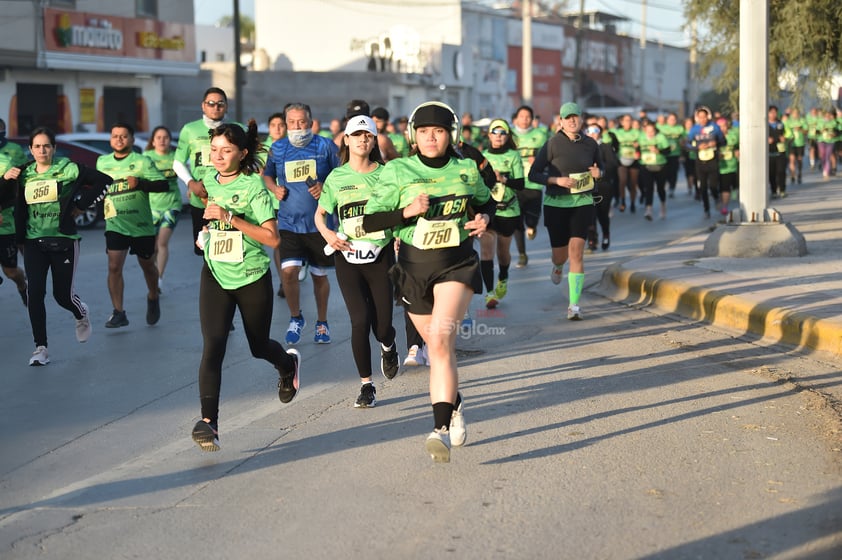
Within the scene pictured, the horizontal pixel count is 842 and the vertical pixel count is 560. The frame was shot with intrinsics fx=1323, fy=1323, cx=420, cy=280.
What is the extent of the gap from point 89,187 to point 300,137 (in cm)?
172

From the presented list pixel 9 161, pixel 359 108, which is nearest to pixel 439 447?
pixel 359 108

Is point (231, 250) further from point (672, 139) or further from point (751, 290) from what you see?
point (672, 139)

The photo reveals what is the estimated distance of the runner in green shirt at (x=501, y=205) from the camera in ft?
39.7

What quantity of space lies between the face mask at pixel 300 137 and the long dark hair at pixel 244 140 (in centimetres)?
329

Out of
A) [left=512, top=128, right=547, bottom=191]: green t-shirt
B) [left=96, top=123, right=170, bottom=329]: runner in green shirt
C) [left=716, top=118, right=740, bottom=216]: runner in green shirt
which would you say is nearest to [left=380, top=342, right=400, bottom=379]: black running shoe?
[left=96, top=123, right=170, bottom=329]: runner in green shirt

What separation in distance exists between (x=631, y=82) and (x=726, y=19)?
69779 millimetres

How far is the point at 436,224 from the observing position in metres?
6.71

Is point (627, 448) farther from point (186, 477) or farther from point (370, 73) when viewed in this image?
point (370, 73)

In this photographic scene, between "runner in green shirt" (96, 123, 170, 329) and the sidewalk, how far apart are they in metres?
4.77

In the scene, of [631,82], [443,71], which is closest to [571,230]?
[443,71]

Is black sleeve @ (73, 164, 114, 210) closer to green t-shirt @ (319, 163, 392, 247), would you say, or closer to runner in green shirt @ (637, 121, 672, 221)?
green t-shirt @ (319, 163, 392, 247)

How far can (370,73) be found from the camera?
54.4 metres

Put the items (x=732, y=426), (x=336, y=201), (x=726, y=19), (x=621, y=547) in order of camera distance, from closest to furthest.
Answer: (x=621, y=547), (x=732, y=426), (x=336, y=201), (x=726, y=19)

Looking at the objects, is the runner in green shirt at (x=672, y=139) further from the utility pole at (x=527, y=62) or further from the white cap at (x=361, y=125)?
the white cap at (x=361, y=125)
